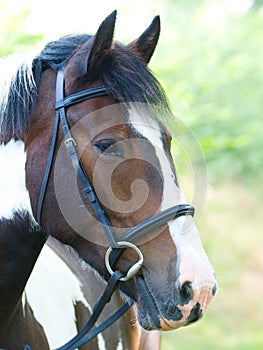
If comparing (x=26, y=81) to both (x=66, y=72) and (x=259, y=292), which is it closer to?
(x=66, y=72)

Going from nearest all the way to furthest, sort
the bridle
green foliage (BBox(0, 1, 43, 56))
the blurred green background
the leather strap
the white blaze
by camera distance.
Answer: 1. the white blaze
2. the bridle
3. the leather strap
4. green foliage (BBox(0, 1, 43, 56))
5. the blurred green background

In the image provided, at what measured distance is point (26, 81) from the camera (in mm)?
2477

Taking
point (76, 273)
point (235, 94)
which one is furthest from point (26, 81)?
point (235, 94)

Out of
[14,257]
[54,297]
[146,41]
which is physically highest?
[146,41]

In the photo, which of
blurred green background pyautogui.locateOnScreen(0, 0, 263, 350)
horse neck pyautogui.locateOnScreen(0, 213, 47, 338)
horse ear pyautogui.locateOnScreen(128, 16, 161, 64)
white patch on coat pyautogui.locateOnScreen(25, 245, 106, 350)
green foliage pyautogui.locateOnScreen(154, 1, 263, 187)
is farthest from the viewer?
green foliage pyautogui.locateOnScreen(154, 1, 263, 187)

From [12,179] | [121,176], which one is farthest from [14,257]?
[121,176]

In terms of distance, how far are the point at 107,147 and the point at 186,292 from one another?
597 mm

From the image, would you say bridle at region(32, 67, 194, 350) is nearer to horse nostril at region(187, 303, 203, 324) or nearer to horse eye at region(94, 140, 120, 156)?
horse eye at region(94, 140, 120, 156)

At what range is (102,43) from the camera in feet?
7.71

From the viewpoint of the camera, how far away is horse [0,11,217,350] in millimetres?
2240

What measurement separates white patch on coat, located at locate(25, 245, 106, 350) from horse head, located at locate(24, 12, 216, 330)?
559 millimetres

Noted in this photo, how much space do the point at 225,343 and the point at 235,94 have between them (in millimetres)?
5170

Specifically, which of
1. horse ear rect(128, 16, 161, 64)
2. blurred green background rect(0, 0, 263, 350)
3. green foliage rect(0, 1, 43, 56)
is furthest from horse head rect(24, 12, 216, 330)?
blurred green background rect(0, 0, 263, 350)

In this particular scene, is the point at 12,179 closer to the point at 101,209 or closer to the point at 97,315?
the point at 101,209
